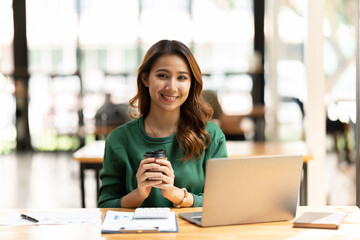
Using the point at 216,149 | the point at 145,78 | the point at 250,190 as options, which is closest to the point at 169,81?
the point at 145,78

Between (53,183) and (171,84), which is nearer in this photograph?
(171,84)

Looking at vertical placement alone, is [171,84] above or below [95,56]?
below

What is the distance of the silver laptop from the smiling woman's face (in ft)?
1.86

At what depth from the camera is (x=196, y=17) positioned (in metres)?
9.52

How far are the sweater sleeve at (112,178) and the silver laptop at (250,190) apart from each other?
503 mm

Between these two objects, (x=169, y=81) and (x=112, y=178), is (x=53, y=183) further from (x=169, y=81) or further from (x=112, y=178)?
(x=169, y=81)

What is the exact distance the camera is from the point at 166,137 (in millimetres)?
2303

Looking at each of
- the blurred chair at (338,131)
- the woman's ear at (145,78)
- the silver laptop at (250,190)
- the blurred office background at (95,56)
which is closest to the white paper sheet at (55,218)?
the silver laptop at (250,190)

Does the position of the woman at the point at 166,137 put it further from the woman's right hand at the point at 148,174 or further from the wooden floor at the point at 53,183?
the wooden floor at the point at 53,183

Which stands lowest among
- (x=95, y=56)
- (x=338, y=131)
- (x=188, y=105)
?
(x=338, y=131)

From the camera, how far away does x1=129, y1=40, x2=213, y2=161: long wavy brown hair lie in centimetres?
228

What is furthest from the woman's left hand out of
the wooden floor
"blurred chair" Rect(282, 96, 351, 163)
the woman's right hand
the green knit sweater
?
the wooden floor

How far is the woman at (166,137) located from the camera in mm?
2256

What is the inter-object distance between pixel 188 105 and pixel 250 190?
0.70 m
